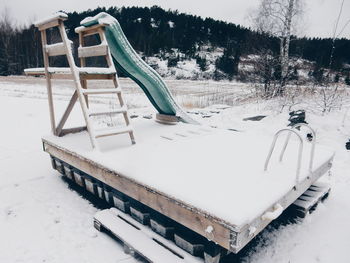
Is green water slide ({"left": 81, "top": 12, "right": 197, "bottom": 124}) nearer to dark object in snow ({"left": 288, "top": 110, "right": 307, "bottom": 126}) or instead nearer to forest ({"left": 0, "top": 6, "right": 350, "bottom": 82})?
dark object in snow ({"left": 288, "top": 110, "right": 307, "bottom": 126})

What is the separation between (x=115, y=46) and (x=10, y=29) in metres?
47.3

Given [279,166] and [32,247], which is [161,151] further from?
[32,247]

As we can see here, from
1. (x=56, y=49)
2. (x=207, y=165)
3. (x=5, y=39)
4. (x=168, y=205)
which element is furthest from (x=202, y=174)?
(x=5, y=39)

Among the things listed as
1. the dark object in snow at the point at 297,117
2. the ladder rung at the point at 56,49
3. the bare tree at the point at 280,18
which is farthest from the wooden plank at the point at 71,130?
the bare tree at the point at 280,18

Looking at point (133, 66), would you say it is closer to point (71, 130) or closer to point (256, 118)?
point (71, 130)

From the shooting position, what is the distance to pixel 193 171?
8.32 ft

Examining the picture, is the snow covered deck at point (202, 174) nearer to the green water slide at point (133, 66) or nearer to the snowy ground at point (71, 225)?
the snowy ground at point (71, 225)

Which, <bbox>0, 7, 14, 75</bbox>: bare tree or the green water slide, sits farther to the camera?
<bbox>0, 7, 14, 75</bbox>: bare tree

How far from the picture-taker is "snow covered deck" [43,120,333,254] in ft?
5.88

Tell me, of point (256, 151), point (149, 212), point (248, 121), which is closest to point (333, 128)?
point (248, 121)

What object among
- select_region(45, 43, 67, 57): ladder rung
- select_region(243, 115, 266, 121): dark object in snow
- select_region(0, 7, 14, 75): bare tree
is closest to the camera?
select_region(45, 43, 67, 57): ladder rung

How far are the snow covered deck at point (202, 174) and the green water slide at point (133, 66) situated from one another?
34.9 inches

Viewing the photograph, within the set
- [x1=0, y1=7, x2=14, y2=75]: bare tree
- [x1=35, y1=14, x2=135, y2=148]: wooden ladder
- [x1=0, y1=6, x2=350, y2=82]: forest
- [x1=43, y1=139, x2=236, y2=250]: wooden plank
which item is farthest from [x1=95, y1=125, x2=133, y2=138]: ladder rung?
[x1=0, y1=7, x2=14, y2=75]: bare tree

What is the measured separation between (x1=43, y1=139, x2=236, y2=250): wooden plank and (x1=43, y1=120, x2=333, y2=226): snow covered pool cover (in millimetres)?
47
